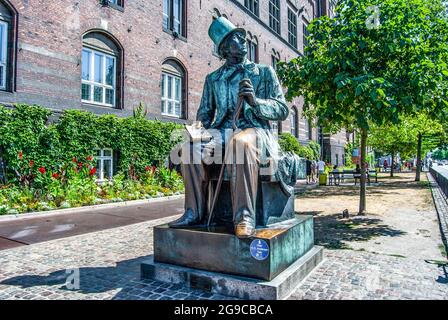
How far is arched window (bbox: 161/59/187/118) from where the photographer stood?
17.2 m

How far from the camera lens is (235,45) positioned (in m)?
3.96

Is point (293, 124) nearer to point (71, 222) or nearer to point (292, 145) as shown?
point (292, 145)

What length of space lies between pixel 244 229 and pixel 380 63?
559cm

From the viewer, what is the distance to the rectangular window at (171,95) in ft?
56.4

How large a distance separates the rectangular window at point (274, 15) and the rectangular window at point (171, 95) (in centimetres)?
1472

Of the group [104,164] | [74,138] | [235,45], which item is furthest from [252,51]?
[235,45]

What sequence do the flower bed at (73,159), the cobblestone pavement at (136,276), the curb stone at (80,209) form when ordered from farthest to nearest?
1. the flower bed at (73,159)
2. the curb stone at (80,209)
3. the cobblestone pavement at (136,276)

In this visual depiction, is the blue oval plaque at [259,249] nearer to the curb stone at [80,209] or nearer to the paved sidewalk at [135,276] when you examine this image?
the paved sidewalk at [135,276]

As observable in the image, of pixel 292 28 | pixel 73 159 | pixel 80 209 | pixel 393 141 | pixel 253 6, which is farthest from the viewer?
pixel 292 28

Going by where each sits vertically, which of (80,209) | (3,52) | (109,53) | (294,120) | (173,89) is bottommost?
(80,209)

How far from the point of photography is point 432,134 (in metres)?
22.2

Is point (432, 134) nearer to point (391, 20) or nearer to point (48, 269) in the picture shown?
point (391, 20)

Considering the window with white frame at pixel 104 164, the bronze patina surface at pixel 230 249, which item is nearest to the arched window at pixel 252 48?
the window with white frame at pixel 104 164

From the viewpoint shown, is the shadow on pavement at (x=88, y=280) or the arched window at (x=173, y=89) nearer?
the shadow on pavement at (x=88, y=280)
